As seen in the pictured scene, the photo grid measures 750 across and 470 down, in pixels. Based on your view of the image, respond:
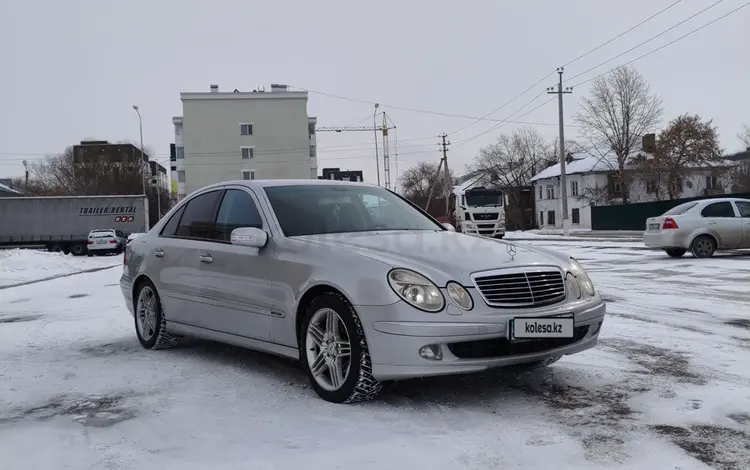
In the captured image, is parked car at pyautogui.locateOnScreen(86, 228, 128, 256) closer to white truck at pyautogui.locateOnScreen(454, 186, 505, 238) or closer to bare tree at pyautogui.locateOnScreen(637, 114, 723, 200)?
white truck at pyautogui.locateOnScreen(454, 186, 505, 238)

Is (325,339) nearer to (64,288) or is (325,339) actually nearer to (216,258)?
(216,258)

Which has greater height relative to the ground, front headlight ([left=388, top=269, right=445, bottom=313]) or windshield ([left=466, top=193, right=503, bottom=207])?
windshield ([left=466, top=193, right=503, bottom=207])

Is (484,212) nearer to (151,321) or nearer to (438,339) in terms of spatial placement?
(151,321)

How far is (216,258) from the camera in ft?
17.8

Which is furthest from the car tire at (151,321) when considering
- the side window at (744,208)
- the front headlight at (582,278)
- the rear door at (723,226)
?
the side window at (744,208)

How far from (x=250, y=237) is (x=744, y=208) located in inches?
575

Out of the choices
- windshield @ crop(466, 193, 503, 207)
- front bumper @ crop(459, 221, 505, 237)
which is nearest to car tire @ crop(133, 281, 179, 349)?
front bumper @ crop(459, 221, 505, 237)

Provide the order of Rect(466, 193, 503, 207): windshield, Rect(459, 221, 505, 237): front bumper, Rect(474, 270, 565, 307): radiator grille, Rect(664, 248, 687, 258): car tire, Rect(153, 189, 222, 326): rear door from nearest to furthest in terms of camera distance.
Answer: Rect(474, 270, 565, 307): radiator grille
Rect(153, 189, 222, 326): rear door
Rect(664, 248, 687, 258): car tire
Rect(459, 221, 505, 237): front bumper
Rect(466, 193, 503, 207): windshield

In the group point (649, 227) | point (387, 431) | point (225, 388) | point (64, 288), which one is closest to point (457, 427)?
point (387, 431)

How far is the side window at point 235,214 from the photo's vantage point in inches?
209

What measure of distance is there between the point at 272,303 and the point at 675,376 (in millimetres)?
2914

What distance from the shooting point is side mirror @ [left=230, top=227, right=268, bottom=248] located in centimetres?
484

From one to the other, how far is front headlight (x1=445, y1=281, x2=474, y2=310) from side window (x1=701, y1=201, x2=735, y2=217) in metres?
13.6

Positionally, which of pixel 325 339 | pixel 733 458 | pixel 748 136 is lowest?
pixel 733 458
